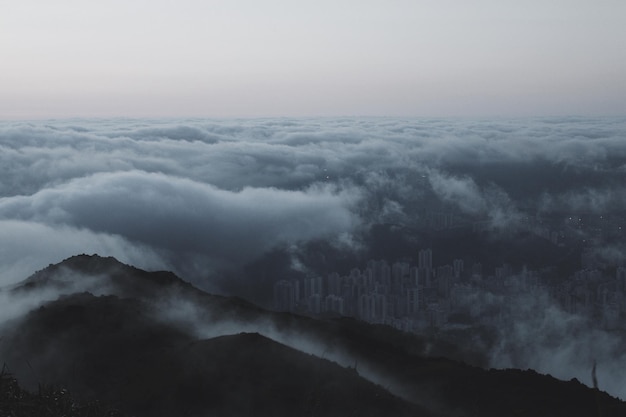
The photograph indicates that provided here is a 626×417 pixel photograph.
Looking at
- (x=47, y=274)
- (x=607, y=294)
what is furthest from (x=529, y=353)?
(x=47, y=274)

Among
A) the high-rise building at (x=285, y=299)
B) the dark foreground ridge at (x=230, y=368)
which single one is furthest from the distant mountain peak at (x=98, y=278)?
the high-rise building at (x=285, y=299)

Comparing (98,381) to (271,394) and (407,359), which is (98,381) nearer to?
(271,394)

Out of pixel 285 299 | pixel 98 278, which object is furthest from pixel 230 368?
pixel 285 299

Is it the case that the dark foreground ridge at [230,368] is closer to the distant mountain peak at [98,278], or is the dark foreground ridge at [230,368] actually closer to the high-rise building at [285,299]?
the distant mountain peak at [98,278]

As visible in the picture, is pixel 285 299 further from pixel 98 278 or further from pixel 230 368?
pixel 230 368

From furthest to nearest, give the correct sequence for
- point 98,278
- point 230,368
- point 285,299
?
1. point 285,299
2. point 98,278
3. point 230,368

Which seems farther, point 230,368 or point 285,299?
point 285,299

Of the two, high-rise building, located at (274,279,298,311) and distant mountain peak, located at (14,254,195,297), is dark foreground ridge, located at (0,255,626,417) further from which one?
high-rise building, located at (274,279,298,311)

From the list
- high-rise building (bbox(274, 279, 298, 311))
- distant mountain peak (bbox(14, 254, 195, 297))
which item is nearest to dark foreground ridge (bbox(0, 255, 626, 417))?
distant mountain peak (bbox(14, 254, 195, 297))
